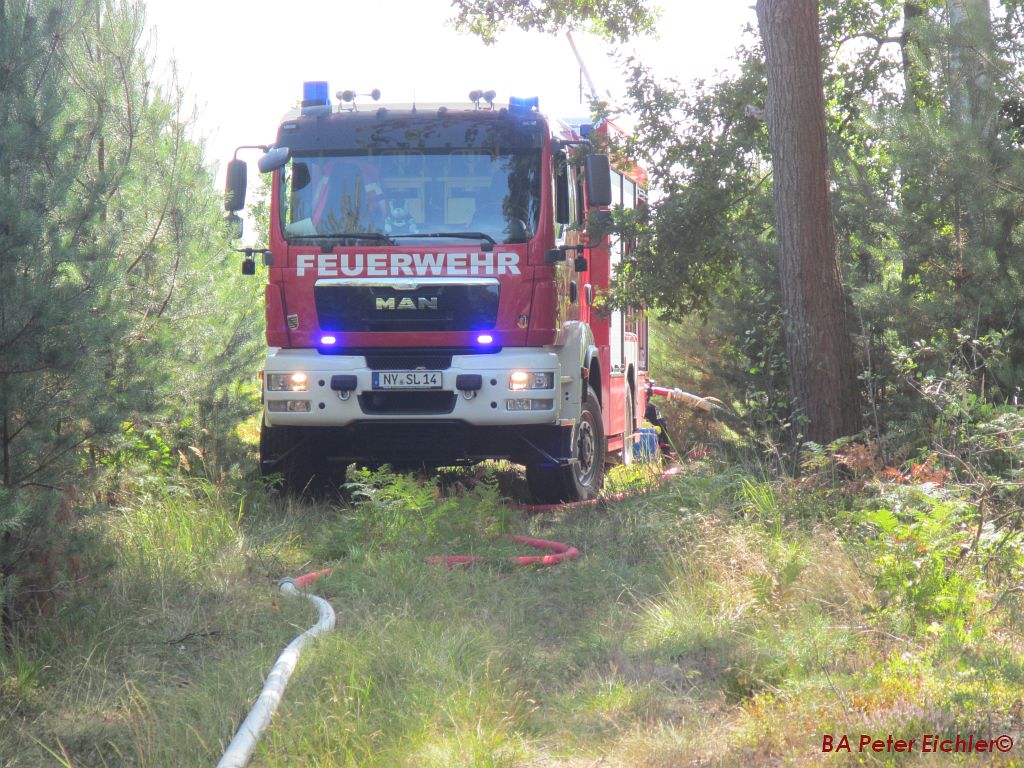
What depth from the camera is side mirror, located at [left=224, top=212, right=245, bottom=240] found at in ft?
29.7

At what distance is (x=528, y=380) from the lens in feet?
28.9

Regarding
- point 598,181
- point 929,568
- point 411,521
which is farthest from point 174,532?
point 929,568

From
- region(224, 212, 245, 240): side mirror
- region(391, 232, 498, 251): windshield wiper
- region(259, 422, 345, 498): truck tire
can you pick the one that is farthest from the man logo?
region(259, 422, 345, 498): truck tire

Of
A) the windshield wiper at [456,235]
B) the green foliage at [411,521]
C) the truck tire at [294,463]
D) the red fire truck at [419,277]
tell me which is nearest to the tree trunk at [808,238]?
the red fire truck at [419,277]

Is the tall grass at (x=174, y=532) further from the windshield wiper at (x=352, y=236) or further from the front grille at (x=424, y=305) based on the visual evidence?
the windshield wiper at (x=352, y=236)

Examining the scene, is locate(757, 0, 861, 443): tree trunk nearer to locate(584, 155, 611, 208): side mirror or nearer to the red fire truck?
locate(584, 155, 611, 208): side mirror

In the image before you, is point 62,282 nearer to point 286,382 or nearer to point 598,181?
point 286,382

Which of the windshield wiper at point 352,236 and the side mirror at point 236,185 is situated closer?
the windshield wiper at point 352,236

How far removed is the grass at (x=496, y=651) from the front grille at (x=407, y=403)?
1.23 meters

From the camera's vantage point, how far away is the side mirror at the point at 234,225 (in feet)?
29.7

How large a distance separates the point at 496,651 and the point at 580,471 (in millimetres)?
5150

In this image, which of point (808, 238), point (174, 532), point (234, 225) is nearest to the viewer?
point (174, 532)

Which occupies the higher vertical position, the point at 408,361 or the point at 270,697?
the point at 408,361

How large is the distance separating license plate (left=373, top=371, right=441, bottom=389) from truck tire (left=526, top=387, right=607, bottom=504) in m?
1.19
